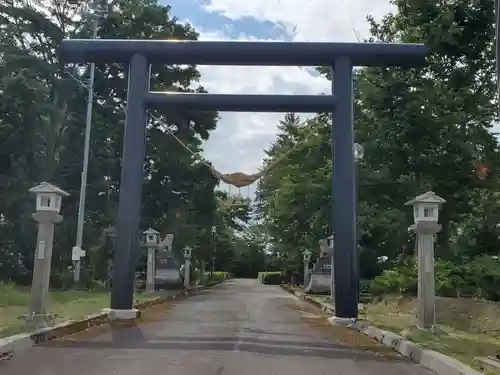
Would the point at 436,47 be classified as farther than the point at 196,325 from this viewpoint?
Yes

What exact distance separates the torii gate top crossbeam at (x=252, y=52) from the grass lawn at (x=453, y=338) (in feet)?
16.8

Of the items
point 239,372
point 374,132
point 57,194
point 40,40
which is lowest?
point 239,372

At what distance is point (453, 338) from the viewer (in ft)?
30.8

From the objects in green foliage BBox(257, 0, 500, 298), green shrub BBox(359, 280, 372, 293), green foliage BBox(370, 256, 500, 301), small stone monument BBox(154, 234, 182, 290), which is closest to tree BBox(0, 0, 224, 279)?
small stone monument BBox(154, 234, 182, 290)

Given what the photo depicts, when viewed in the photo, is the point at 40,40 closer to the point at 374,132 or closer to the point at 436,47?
the point at 374,132

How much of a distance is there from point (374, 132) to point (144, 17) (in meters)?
13.5

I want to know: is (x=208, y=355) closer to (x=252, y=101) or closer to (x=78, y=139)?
(x=252, y=101)

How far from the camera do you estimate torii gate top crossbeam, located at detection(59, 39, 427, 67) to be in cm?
1253

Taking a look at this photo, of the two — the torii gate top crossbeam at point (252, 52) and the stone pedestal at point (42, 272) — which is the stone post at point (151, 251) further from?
the stone pedestal at point (42, 272)

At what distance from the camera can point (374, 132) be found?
19.4 meters

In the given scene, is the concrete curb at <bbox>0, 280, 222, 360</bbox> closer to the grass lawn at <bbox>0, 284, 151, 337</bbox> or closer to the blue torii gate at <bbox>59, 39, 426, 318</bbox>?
the grass lawn at <bbox>0, 284, 151, 337</bbox>

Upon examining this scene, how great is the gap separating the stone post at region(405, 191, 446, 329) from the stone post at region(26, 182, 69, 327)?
585 cm

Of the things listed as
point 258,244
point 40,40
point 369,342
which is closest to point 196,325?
point 369,342

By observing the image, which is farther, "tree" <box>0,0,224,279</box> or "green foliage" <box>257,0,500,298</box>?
"tree" <box>0,0,224,279</box>
